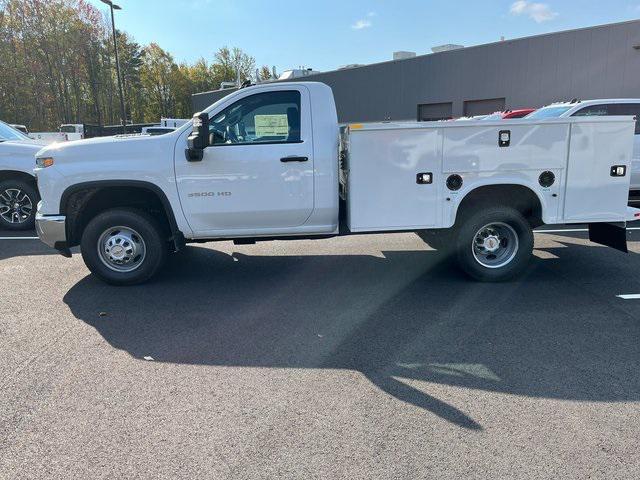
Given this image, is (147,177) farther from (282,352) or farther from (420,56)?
(420,56)

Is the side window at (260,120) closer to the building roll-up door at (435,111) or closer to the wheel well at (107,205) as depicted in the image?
the wheel well at (107,205)

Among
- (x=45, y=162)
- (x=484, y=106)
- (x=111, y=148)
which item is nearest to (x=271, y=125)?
(x=111, y=148)

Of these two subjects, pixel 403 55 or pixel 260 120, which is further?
pixel 403 55

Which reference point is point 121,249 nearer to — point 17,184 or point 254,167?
point 254,167

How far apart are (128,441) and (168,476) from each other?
0.44 metres

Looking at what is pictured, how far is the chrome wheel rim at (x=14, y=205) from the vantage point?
8805 millimetres

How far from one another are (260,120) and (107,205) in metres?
2.07

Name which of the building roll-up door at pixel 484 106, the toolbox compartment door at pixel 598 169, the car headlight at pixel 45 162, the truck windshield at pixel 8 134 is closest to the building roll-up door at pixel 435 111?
the building roll-up door at pixel 484 106

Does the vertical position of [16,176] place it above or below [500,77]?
below

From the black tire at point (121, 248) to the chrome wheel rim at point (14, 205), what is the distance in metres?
4.29

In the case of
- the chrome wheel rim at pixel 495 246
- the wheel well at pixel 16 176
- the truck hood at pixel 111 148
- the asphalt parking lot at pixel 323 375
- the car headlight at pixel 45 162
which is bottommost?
the asphalt parking lot at pixel 323 375

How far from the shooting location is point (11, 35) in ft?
150

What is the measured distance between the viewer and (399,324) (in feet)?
14.7

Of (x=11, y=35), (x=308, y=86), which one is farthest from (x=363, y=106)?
(x=11, y=35)
